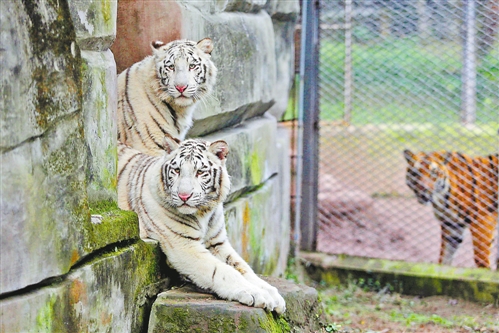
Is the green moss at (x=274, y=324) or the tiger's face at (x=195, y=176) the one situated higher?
the tiger's face at (x=195, y=176)

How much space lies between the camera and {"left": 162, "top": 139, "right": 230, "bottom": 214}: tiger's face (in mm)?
3318

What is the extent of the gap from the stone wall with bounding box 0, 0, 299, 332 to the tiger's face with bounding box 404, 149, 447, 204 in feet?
8.15

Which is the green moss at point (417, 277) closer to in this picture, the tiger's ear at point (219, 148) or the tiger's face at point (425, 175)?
A: the tiger's face at point (425, 175)

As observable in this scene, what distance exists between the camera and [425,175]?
6.74 m

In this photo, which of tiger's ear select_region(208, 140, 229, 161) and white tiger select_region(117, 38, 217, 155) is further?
white tiger select_region(117, 38, 217, 155)

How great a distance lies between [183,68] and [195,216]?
3.15ft

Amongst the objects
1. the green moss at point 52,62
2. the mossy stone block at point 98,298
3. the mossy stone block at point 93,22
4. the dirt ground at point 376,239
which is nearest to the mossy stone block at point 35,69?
the green moss at point 52,62

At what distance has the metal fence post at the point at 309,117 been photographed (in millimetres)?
6242

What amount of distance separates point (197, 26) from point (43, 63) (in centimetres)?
191

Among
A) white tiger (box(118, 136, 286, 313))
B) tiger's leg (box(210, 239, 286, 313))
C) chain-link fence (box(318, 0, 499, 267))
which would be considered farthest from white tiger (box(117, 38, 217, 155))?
chain-link fence (box(318, 0, 499, 267))

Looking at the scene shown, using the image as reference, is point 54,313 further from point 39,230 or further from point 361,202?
point 361,202

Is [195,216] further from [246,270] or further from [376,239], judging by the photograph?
[376,239]

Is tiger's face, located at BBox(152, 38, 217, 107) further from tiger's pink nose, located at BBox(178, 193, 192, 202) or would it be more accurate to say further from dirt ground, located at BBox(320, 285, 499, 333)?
dirt ground, located at BBox(320, 285, 499, 333)

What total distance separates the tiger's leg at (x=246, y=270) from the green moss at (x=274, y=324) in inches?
1.6
